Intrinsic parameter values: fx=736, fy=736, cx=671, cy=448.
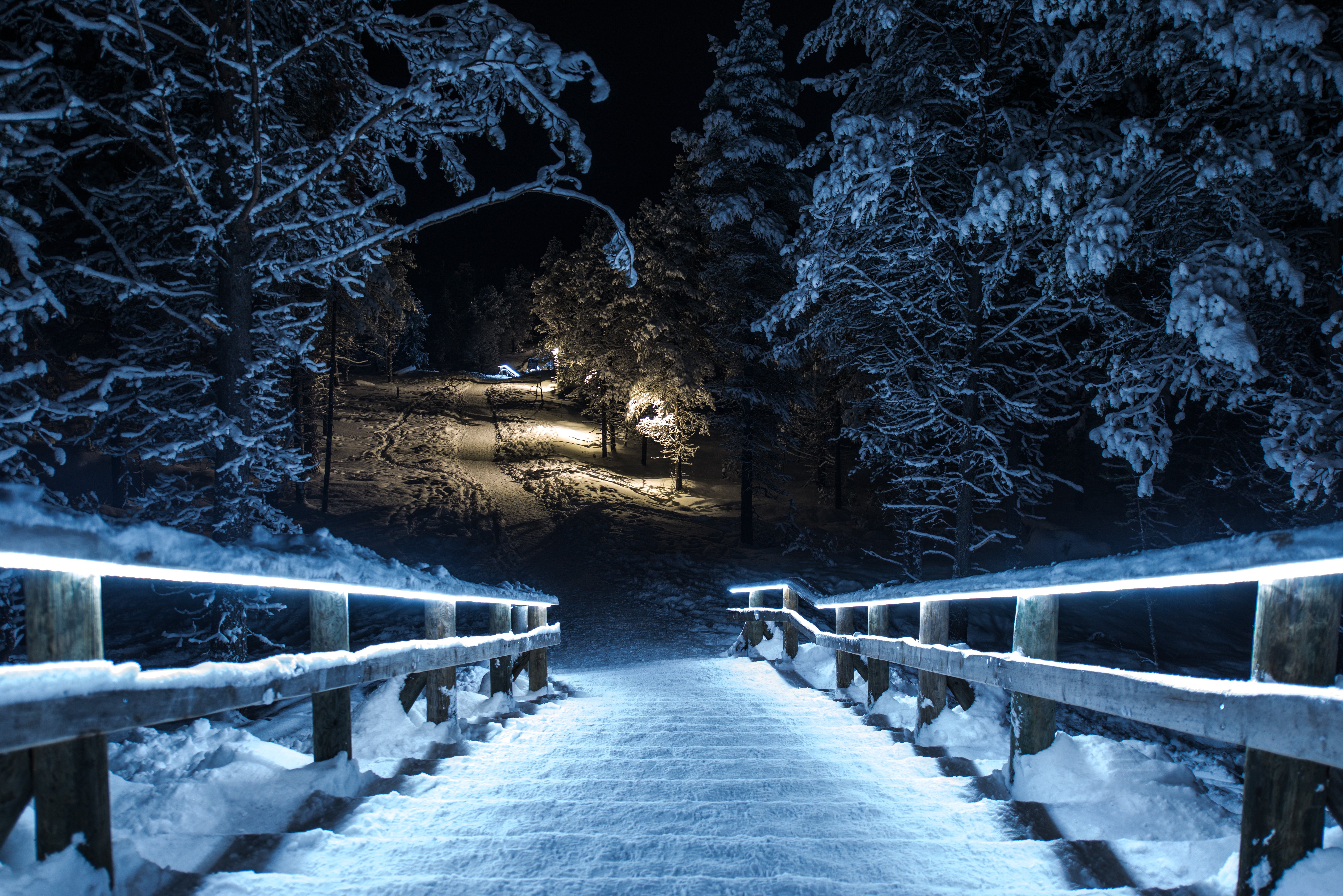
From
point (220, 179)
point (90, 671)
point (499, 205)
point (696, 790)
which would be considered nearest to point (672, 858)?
point (696, 790)

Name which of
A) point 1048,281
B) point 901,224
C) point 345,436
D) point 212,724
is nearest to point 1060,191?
Answer: point 1048,281

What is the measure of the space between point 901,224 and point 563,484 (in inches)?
846

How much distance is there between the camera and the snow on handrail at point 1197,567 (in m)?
1.81

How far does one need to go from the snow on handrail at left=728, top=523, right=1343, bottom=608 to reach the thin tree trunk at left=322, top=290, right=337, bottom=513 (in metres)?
20.3

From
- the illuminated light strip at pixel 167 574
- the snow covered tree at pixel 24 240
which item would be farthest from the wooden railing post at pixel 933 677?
the snow covered tree at pixel 24 240

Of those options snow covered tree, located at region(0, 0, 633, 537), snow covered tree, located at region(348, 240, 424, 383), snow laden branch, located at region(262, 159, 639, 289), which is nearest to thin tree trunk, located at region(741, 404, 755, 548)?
snow covered tree, located at region(348, 240, 424, 383)

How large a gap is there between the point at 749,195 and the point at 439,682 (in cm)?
1837

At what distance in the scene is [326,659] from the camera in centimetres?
307

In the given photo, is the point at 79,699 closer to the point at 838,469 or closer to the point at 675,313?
the point at 675,313

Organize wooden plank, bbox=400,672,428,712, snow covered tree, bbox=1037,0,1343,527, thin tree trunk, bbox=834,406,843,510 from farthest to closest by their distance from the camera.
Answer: thin tree trunk, bbox=834,406,843,510 → snow covered tree, bbox=1037,0,1343,527 → wooden plank, bbox=400,672,428,712

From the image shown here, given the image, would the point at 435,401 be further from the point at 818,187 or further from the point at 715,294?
the point at 818,187

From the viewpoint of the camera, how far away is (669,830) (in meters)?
2.90

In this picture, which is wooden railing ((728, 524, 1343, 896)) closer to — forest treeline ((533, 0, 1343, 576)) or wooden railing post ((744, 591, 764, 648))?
forest treeline ((533, 0, 1343, 576))

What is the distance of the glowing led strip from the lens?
1812 mm
